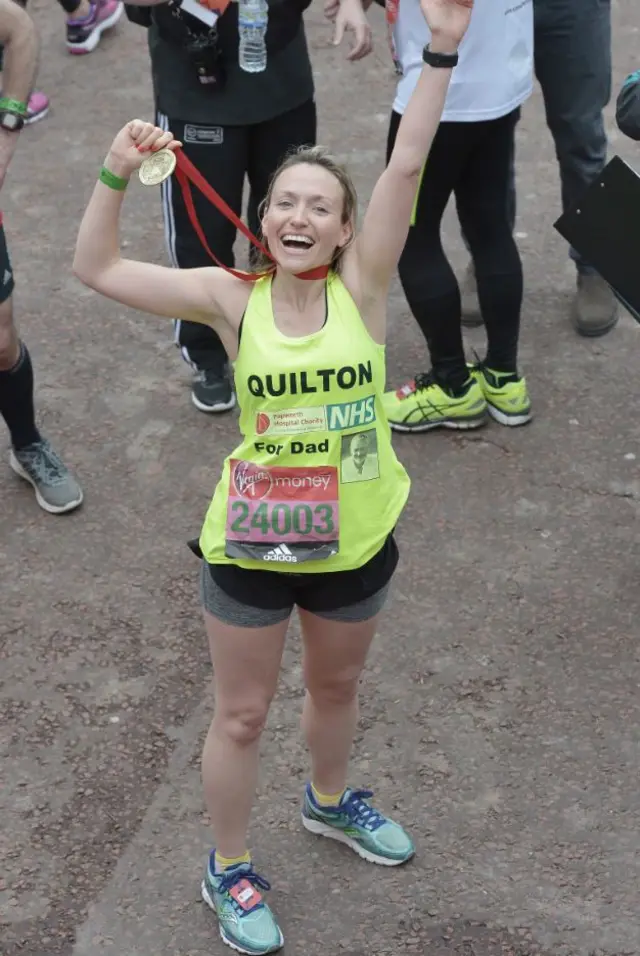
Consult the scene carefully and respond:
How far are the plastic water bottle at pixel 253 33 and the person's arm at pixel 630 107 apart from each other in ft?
3.92

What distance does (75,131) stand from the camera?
6.85 meters

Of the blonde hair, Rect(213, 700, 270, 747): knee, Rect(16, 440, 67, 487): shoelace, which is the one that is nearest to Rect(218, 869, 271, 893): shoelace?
Rect(213, 700, 270, 747): knee

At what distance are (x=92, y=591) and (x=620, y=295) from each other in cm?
188

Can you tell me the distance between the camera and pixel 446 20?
254 centimetres

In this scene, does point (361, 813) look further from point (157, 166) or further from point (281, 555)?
point (157, 166)

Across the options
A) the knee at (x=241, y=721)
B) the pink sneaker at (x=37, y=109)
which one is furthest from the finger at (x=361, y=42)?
the pink sneaker at (x=37, y=109)

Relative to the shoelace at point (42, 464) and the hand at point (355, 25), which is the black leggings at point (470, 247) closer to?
the hand at point (355, 25)

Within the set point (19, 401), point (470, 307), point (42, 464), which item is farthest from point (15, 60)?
point (470, 307)

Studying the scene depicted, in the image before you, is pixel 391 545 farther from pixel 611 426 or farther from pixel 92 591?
pixel 611 426

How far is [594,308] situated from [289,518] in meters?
2.94

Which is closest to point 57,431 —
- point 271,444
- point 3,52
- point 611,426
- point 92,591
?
point 92,591

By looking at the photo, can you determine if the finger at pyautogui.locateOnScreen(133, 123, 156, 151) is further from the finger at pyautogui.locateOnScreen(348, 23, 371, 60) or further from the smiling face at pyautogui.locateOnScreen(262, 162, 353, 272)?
the finger at pyautogui.locateOnScreen(348, 23, 371, 60)

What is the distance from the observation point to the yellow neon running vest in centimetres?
259

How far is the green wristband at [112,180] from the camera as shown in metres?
2.58
